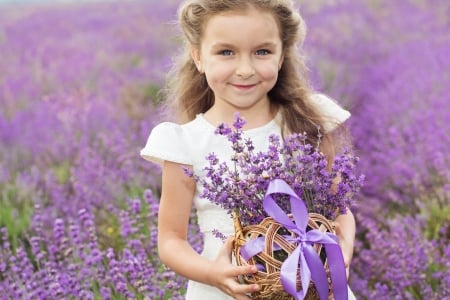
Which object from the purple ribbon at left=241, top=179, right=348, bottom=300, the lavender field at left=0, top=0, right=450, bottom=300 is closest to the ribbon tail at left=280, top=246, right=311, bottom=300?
the purple ribbon at left=241, top=179, right=348, bottom=300

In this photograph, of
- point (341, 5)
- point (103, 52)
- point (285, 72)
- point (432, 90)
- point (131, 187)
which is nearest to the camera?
point (285, 72)

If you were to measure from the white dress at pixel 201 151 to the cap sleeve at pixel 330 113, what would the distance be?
0.18 meters

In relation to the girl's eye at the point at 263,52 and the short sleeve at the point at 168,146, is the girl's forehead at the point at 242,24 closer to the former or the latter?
the girl's eye at the point at 263,52

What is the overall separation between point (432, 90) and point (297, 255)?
3.99 m

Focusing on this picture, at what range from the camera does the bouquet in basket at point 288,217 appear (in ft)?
6.35

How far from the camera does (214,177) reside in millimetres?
2014

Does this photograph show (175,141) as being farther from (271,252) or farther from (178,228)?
(271,252)

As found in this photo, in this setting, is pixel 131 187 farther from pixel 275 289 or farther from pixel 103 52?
pixel 103 52

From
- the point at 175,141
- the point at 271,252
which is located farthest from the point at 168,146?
the point at 271,252

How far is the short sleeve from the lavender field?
0.57 metres

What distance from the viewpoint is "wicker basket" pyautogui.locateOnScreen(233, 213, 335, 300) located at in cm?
194

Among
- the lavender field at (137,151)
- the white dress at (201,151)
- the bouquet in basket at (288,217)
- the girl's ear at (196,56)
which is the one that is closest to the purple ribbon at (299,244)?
the bouquet in basket at (288,217)

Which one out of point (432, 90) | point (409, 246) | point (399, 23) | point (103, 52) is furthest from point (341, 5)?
point (409, 246)

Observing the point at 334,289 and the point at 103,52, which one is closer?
the point at 334,289
